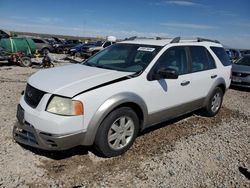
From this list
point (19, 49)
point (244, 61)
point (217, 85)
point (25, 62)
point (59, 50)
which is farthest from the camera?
point (59, 50)

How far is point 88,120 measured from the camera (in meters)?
3.76

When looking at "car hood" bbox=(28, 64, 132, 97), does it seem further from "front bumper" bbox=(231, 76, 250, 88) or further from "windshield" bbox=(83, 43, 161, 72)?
"front bumper" bbox=(231, 76, 250, 88)

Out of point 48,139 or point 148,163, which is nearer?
point 48,139

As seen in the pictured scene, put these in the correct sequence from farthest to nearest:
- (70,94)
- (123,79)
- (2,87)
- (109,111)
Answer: (2,87) → (123,79) → (109,111) → (70,94)

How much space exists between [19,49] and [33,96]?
14.1 m

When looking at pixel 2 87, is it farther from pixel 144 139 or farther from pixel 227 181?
pixel 227 181

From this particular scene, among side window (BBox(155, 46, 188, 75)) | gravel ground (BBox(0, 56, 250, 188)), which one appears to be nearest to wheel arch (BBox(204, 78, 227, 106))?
gravel ground (BBox(0, 56, 250, 188))

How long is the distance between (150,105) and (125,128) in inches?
23.0

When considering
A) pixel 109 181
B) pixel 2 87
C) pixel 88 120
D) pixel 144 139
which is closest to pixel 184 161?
pixel 144 139

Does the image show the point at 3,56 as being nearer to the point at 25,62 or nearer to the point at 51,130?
the point at 25,62

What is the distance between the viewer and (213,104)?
6633 mm

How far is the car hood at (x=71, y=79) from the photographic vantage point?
377 centimetres

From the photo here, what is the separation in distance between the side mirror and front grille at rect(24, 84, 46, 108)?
1835mm

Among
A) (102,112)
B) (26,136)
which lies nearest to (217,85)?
(102,112)
